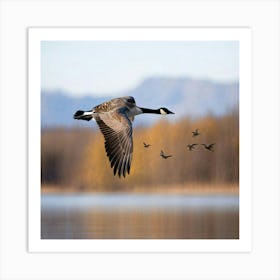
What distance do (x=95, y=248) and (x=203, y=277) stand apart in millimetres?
1048

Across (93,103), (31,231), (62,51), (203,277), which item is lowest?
(203,277)

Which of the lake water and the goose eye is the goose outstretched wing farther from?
the lake water

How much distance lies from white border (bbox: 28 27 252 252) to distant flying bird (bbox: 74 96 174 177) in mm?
576

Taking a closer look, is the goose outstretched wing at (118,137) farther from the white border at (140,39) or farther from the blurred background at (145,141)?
the white border at (140,39)

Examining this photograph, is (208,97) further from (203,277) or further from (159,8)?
(203,277)

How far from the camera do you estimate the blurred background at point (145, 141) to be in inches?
244

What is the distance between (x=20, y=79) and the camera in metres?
6.29

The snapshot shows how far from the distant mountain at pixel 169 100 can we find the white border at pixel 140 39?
10cm

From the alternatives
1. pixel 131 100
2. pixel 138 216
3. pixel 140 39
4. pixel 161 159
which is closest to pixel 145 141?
pixel 161 159

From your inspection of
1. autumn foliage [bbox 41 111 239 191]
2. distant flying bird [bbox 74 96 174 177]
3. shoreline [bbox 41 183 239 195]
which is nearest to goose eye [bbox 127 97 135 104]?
distant flying bird [bbox 74 96 174 177]

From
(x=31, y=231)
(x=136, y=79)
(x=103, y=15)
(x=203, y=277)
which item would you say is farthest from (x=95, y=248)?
(x=103, y=15)

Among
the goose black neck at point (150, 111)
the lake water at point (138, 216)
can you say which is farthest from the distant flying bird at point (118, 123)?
the lake water at point (138, 216)

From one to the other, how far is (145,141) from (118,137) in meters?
0.28

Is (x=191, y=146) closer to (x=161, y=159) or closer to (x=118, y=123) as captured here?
(x=161, y=159)
